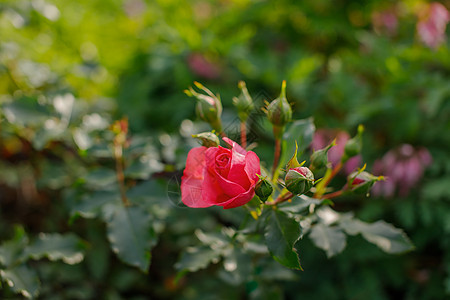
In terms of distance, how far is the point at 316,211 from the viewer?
899 millimetres

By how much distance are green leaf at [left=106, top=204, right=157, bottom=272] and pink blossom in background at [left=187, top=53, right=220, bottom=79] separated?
2.91 ft

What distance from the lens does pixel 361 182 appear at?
740mm

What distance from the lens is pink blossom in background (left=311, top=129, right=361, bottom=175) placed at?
4.72 feet

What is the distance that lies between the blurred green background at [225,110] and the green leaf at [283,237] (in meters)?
0.32

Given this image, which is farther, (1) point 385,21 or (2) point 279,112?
(1) point 385,21

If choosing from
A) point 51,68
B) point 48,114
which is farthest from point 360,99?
point 51,68

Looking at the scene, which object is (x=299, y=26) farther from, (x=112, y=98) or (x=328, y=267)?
(x=328, y=267)

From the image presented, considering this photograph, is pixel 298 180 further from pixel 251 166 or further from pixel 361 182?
pixel 361 182

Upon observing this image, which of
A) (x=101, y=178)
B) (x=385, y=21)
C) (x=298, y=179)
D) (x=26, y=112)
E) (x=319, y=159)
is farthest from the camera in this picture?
(x=385, y=21)

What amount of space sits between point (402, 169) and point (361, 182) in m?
0.66

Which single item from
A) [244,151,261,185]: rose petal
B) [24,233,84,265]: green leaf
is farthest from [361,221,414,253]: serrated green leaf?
[24,233,84,265]: green leaf

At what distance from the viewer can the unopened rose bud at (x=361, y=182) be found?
707 mm

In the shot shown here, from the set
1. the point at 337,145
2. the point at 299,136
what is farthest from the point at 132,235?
the point at 337,145

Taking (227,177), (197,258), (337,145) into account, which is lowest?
(337,145)
